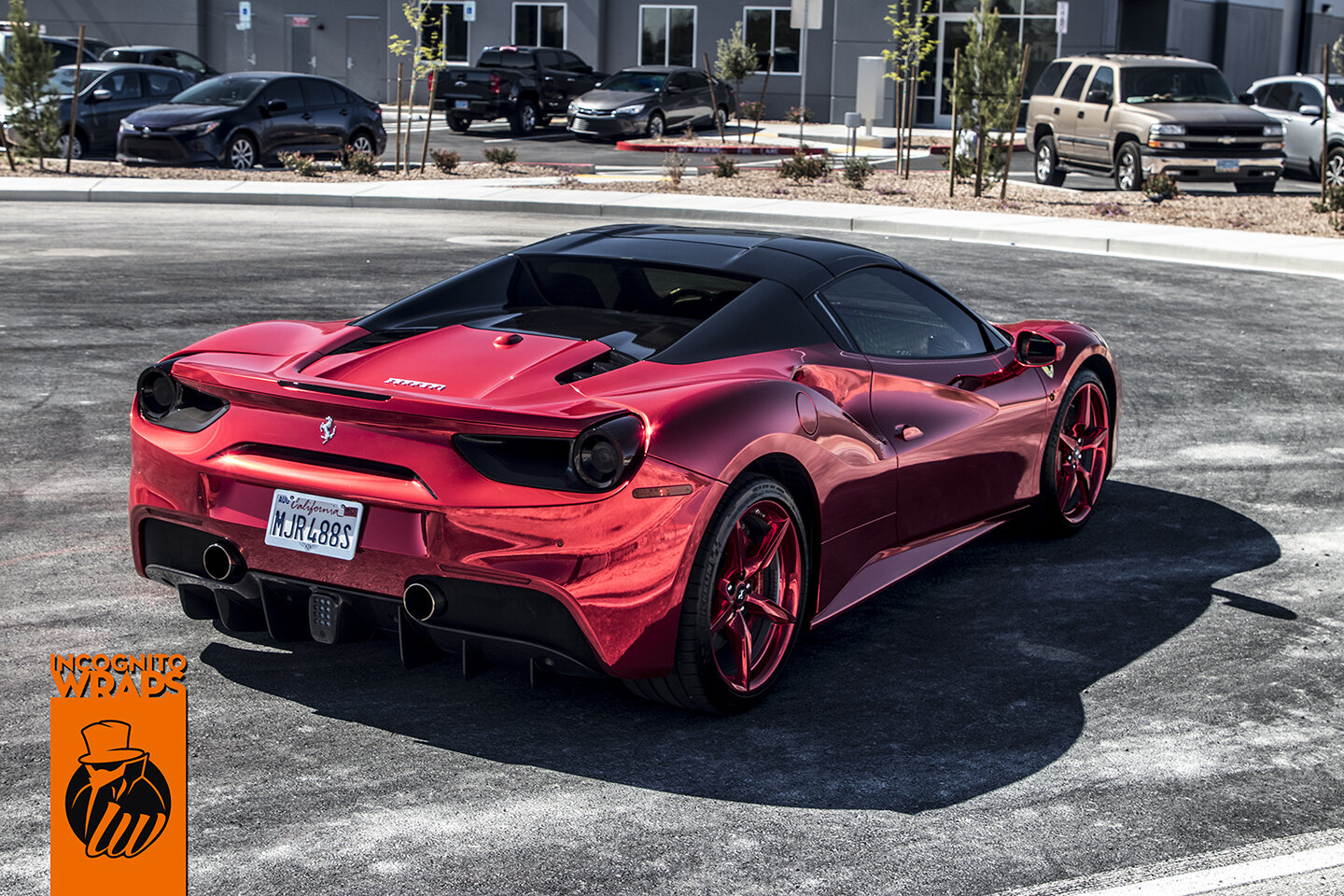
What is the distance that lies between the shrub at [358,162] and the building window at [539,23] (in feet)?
69.8

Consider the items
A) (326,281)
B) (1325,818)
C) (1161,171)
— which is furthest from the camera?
(1161,171)

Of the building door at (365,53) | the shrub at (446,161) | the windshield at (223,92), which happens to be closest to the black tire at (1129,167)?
the shrub at (446,161)

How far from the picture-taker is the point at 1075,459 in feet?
22.5

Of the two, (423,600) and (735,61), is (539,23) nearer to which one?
(735,61)

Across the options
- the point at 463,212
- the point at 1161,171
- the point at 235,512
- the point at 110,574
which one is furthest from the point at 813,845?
the point at 1161,171

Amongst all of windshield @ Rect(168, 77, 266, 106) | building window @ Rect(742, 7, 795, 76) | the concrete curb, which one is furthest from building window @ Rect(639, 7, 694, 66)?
the concrete curb

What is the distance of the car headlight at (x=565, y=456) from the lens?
4.17 m

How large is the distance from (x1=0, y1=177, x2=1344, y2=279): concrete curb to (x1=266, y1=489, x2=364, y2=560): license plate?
586 inches

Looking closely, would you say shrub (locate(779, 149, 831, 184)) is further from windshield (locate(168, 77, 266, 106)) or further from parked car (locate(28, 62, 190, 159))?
parked car (locate(28, 62, 190, 159))

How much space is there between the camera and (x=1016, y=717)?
473 centimetres

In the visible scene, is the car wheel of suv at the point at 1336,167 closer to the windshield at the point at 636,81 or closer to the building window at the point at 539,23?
the windshield at the point at 636,81

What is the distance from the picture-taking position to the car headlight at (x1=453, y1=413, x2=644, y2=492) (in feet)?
13.7

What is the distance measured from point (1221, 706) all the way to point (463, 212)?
17.5 meters

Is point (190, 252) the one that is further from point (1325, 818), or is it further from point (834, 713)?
point (1325, 818)
